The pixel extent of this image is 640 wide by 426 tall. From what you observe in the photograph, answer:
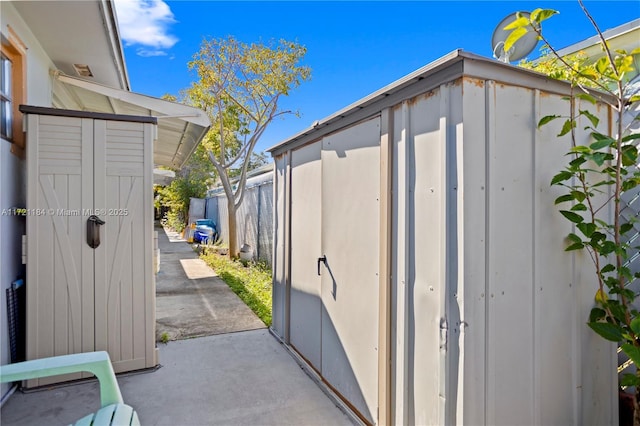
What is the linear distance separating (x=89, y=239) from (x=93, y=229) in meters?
0.09

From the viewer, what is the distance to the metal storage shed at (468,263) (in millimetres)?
1607

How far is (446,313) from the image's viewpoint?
1.65m

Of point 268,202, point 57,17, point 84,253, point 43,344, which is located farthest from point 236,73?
point 43,344

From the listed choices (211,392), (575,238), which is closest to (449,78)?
(575,238)

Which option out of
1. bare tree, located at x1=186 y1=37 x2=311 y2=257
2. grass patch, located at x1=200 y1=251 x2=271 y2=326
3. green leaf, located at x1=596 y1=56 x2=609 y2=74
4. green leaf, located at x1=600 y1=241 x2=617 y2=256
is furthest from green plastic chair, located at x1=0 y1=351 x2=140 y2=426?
bare tree, located at x1=186 y1=37 x2=311 y2=257

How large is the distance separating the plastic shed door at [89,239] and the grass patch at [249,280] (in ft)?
5.91

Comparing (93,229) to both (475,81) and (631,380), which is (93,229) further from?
(631,380)

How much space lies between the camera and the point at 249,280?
671 centimetres

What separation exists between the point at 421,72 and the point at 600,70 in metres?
0.93

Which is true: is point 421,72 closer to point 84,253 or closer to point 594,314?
point 594,314

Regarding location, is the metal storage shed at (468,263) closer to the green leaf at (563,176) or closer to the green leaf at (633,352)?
the green leaf at (563,176)

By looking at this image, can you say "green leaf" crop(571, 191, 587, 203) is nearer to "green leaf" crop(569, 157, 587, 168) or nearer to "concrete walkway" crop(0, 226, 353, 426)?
"green leaf" crop(569, 157, 587, 168)

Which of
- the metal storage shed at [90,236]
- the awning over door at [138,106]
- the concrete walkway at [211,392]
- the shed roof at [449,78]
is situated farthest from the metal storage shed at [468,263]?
the awning over door at [138,106]

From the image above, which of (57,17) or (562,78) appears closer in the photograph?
(562,78)
